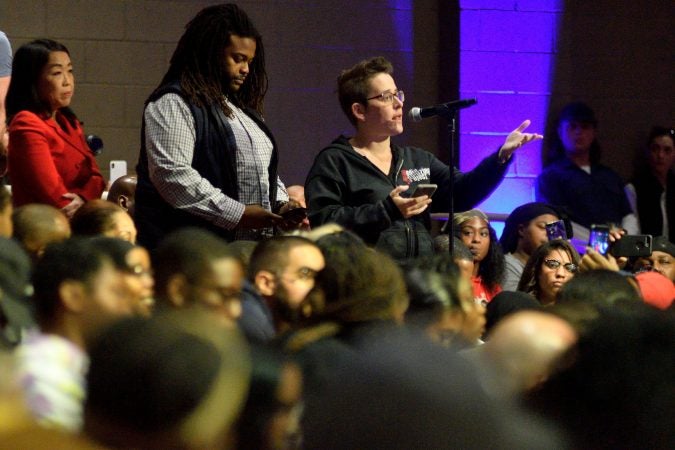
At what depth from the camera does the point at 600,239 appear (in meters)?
4.26

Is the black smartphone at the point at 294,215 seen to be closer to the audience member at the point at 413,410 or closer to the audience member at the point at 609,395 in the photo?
the audience member at the point at 609,395

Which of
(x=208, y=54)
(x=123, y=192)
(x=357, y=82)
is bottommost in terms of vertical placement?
(x=123, y=192)

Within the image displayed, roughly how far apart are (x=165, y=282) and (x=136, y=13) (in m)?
3.79

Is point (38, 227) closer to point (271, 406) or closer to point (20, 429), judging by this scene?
point (271, 406)

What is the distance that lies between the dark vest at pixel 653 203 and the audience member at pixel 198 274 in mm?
4343

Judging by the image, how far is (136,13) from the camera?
18.8ft

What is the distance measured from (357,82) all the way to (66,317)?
6.84 feet

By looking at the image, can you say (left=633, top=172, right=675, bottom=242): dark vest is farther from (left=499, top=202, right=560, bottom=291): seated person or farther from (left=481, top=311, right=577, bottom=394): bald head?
(left=481, top=311, right=577, bottom=394): bald head

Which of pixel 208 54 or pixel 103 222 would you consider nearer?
pixel 103 222

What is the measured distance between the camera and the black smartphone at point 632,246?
4.19 metres

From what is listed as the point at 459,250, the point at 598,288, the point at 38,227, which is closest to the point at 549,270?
the point at 459,250

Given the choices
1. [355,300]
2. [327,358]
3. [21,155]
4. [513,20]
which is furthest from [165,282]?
[513,20]

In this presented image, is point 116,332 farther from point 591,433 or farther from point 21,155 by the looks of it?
point 21,155

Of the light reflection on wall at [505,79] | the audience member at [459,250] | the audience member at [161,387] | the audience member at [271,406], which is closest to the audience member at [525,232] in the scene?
the audience member at [459,250]
